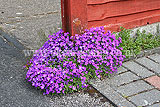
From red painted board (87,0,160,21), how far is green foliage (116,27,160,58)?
0.33m

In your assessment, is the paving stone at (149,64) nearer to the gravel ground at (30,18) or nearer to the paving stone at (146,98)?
the paving stone at (146,98)

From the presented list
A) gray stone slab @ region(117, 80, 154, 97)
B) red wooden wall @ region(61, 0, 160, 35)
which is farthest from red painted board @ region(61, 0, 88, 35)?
gray stone slab @ region(117, 80, 154, 97)

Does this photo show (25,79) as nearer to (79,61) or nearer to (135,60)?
(79,61)

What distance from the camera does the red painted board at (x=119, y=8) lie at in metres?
4.04

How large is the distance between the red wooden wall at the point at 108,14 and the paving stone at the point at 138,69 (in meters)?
0.66

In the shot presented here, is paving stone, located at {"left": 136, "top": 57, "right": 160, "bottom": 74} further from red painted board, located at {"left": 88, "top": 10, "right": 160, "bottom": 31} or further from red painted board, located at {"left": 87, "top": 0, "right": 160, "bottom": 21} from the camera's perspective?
red painted board, located at {"left": 87, "top": 0, "right": 160, "bottom": 21}

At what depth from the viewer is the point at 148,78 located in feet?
12.4

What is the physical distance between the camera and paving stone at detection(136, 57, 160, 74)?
159 inches

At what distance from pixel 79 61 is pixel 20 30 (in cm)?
249

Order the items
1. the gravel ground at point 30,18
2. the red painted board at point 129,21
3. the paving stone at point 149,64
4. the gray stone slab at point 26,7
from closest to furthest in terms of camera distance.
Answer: the paving stone at point 149,64 → the red painted board at point 129,21 → the gravel ground at point 30,18 → the gray stone slab at point 26,7

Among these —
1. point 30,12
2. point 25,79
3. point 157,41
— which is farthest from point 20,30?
point 157,41

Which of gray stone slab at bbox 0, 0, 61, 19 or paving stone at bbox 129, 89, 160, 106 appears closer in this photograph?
paving stone at bbox 129, 89, 160, 106

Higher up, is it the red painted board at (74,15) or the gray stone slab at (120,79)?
the red painted board at (74,15)

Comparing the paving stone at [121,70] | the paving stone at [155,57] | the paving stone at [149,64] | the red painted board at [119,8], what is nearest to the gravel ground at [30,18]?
the red painted board at [119,8]
